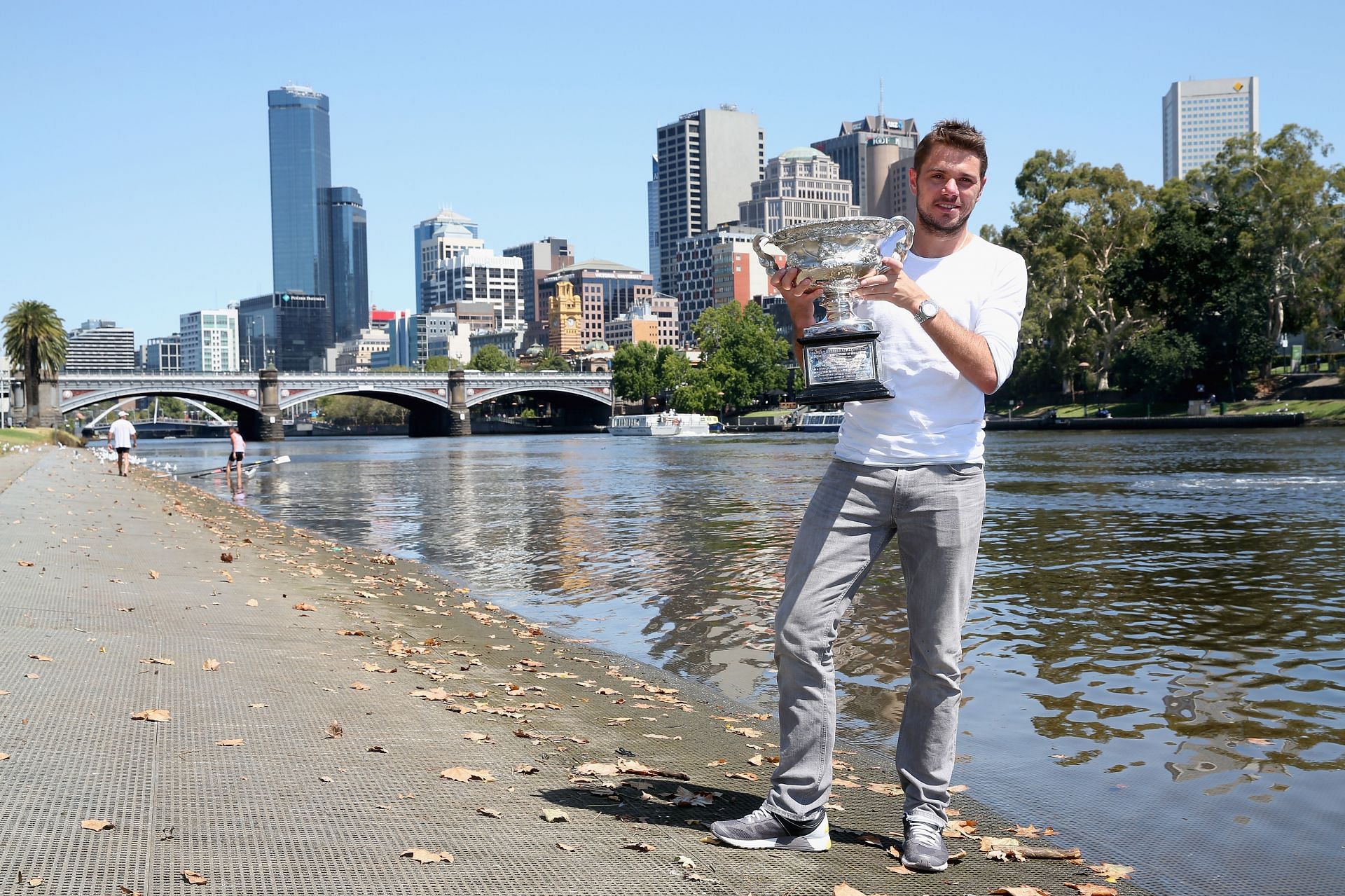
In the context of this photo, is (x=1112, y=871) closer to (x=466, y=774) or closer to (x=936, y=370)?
(x=936, y=370)

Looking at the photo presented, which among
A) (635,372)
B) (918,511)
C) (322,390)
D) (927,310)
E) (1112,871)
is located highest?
(635,372)

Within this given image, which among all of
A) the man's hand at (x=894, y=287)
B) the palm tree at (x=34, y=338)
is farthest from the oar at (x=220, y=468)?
the man's hand at (x=894, y=287)

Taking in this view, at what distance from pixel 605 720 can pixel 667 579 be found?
24.1 feet

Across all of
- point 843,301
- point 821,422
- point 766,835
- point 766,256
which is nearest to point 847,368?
point 843,301

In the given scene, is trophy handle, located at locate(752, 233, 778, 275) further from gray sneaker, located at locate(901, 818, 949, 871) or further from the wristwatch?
gray sneaker, located at locate(901, 818, 949, 871)

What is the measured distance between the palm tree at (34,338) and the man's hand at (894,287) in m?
94.0

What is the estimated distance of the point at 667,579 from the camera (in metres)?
13.9

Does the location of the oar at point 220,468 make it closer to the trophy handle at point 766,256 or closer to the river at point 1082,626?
the river at point 1082,626

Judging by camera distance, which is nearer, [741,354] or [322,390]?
[322,390]

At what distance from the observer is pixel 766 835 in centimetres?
421

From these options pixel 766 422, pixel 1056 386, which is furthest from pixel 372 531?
pixel 766 422

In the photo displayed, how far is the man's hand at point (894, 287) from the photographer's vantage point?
391cm

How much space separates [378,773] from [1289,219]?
240ft

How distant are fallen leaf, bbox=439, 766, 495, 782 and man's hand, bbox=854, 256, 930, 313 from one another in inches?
92.1
